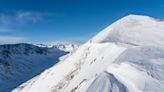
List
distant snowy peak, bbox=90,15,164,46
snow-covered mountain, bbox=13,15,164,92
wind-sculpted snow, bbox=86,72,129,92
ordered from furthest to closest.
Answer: distant snowy peak, bbox=90,15,164,46, snow-covered mountain, bbox=13,15,164,92, wind-sculpted snow, bbox=86,72,129,92

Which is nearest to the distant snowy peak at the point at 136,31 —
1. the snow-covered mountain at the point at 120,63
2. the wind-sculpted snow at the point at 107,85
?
the snow-covered mountain at the point at 120,63

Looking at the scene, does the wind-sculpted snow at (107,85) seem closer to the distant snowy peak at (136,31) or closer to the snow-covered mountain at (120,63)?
the snow-covered mountain at (120,63)

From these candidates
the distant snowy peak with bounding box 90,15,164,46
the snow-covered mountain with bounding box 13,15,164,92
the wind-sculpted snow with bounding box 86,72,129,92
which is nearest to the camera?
the wind-sculpted snow with bounding box 86,72,129,92

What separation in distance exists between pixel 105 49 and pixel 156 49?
18286 millimetres

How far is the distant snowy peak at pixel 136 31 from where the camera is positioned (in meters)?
53.0

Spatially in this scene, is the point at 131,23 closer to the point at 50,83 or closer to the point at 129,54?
the point at 50,83

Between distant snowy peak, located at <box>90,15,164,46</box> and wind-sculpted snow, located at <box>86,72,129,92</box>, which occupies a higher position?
distant snowy peak, located at <box>90,15,164,46</box>

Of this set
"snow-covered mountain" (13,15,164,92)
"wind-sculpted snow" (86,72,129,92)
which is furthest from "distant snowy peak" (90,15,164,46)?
"wind-sculpted snow" (86,72,129,92)

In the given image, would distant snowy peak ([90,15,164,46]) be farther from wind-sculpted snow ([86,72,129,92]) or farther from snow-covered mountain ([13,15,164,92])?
wind-sculpted snow ([86,72,129,92])

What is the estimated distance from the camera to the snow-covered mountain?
25781 millimetres

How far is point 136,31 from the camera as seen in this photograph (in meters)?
60.9

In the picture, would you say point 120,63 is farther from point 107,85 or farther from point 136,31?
point 136,31

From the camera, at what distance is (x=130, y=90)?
24297 mm

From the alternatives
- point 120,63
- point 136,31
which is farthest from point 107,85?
point 136,31
